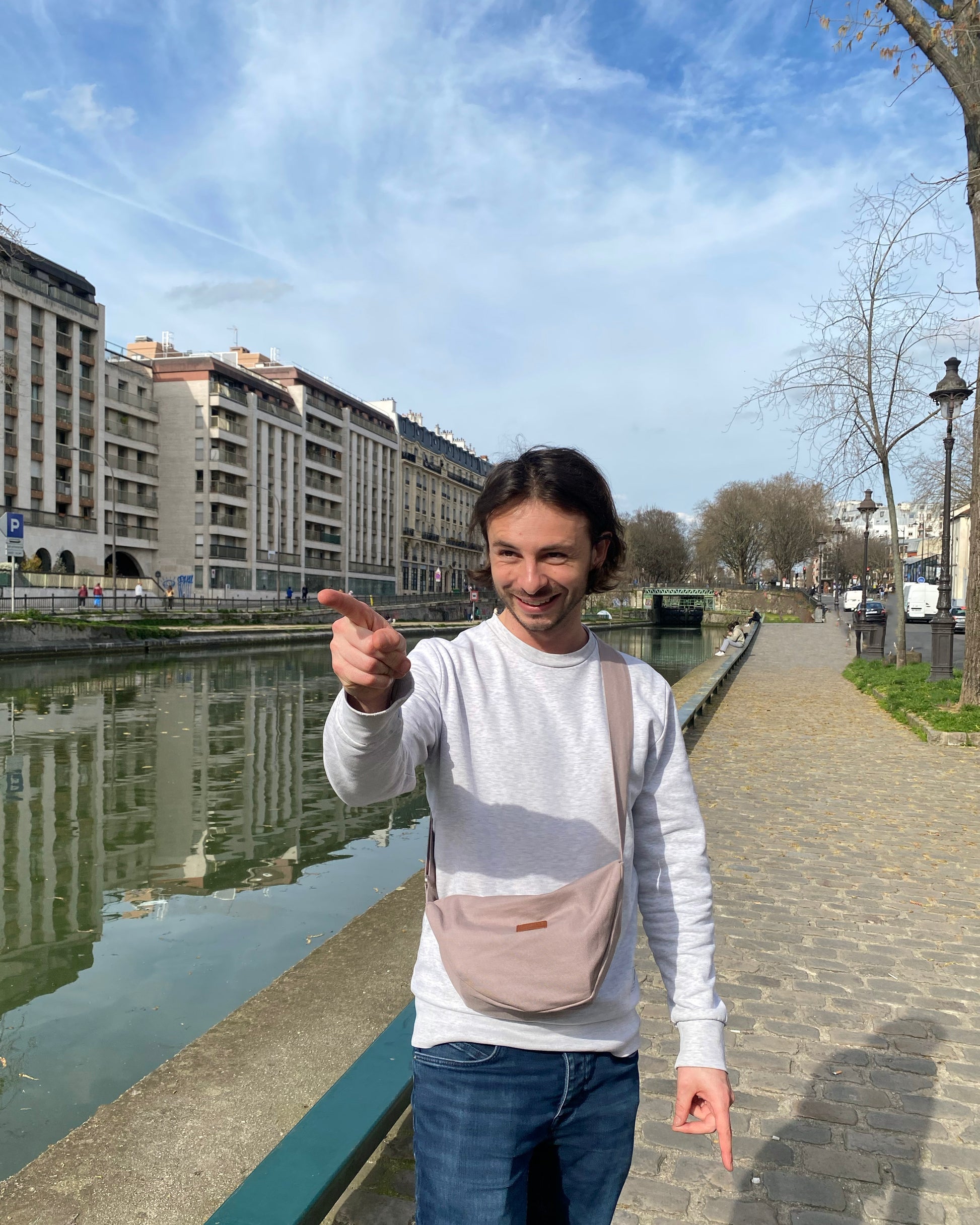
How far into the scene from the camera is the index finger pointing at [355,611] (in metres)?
1.32

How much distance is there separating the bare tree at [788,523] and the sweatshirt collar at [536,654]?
80.2m

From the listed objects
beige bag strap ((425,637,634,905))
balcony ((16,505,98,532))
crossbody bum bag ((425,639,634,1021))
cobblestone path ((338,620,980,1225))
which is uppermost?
balcony ((16,505,98,532))

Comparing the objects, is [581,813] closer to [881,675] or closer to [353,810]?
[353,810]

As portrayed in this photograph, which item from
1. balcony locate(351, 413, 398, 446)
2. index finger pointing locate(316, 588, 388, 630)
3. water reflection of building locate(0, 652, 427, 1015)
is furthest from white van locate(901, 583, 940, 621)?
balcony locate(351, 413, 398, 446)

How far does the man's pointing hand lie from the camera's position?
1335mm

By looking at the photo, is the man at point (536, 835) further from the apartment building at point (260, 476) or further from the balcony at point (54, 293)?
the apartment building at point (260, 476)

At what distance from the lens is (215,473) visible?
62.6 meters

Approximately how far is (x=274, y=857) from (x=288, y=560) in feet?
212

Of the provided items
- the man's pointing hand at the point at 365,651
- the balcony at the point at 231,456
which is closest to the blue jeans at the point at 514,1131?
the man's pointing hand at the point at 365,651

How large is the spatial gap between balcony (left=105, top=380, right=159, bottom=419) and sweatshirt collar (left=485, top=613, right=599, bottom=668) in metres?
61.7

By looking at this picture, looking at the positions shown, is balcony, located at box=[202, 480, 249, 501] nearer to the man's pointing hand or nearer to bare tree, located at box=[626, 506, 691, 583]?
bare tree, located at box=[626, 506, 691, 583]

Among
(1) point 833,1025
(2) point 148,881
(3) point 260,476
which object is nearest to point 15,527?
(2) point 148,881

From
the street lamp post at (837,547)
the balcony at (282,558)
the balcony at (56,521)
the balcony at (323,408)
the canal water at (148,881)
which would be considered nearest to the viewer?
the canal water at (148,881)

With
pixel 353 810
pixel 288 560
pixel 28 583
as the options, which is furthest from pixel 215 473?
pixel 353 810
